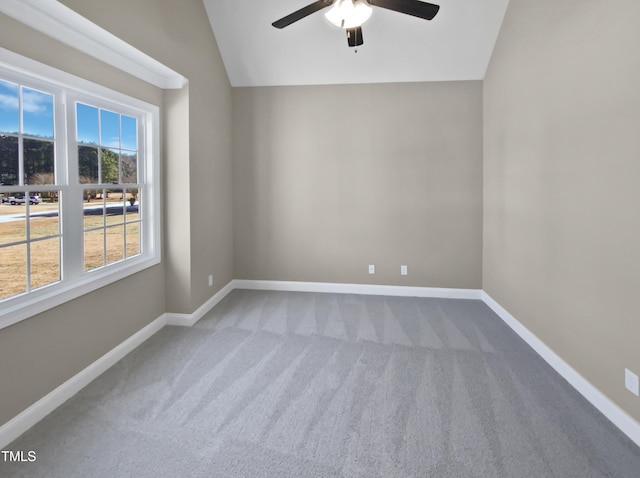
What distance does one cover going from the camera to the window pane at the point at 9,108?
6.66 ft

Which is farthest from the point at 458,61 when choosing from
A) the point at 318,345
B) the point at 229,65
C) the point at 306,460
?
the point at 306,460

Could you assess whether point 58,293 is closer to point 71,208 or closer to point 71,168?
point 71,208

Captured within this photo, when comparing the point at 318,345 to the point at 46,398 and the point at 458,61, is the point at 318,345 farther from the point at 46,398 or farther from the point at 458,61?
the point at 458,61

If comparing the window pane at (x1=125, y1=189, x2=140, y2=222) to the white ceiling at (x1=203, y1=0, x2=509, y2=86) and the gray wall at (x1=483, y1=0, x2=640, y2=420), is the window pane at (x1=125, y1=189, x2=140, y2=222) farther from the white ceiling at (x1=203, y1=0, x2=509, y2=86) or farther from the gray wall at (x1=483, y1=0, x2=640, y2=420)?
the gray wall at (x1=483, y1=0, x2=640, y2=420)

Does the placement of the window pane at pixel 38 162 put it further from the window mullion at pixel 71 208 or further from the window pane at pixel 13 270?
the window pane at pixel 13 270

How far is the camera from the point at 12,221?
6.87ft

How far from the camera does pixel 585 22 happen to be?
94.0 inches

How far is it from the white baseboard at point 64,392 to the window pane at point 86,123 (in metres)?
1.60

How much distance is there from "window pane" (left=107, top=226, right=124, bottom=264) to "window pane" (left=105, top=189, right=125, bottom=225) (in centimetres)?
7

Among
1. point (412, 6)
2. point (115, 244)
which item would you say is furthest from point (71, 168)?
point (412, 6)

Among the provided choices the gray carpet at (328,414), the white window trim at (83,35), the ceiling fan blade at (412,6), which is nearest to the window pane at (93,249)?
the gray carpet at (328,414)

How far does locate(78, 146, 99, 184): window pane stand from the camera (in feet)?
8.53

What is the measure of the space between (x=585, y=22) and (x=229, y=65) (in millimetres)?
3582

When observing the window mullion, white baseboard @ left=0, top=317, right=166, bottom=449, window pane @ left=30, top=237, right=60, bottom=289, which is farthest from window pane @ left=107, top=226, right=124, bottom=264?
white baseboard @ left=0, top=317, right=166, bottom=449
